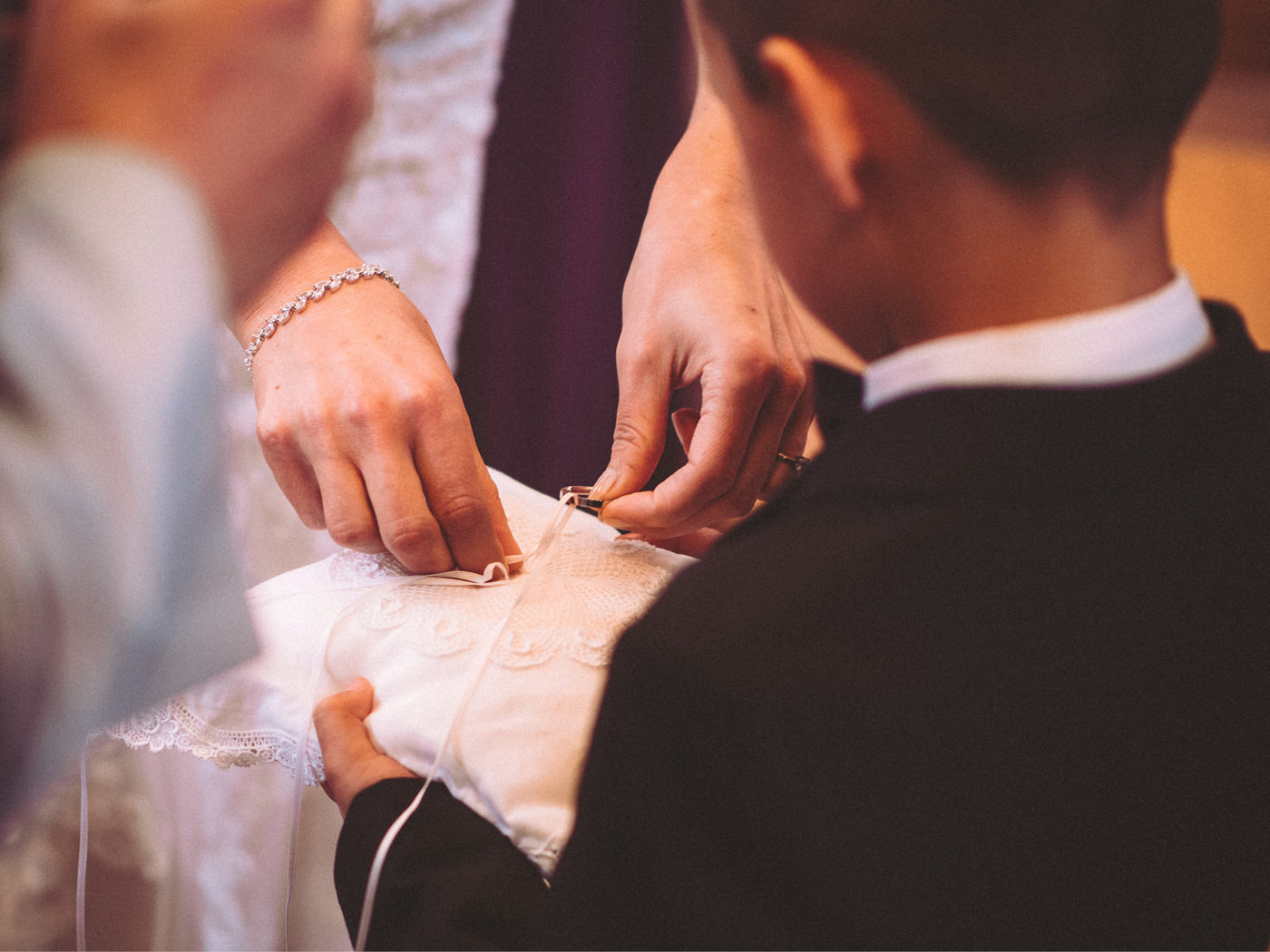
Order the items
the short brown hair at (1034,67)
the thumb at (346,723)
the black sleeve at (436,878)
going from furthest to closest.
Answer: the thumb at (346,723) → the black sleeve at (436,878) → the short brown hair at (1034,67)

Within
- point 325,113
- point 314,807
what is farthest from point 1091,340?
point 314,807

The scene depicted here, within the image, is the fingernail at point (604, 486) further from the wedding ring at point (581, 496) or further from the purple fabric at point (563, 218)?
the purple fabric at point (563, 218)

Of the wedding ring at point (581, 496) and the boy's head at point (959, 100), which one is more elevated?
the boy's head at point (959, 100)

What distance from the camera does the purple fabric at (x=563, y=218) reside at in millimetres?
907

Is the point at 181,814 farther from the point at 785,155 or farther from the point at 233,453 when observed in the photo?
the point at 785,155

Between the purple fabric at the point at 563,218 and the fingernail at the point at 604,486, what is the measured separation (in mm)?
188

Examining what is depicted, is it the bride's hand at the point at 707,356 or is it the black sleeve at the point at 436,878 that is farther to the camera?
the bride's hand at the point at 707,356

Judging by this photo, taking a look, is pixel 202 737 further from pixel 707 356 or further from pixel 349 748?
pixel 707 356

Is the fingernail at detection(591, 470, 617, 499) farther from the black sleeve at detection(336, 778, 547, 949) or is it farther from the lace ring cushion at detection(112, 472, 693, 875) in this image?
the black sleeve at detection(336, 778, 547, 949)

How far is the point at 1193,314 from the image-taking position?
14.5 inches

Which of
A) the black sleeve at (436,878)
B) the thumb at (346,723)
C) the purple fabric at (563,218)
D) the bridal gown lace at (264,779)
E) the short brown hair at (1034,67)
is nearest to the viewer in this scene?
the short brown hair at (1034,67)

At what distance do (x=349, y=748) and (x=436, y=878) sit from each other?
113 mm

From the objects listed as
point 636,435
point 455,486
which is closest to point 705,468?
point 636,435

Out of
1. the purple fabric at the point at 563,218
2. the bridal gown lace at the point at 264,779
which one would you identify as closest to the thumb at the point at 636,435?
the purple fabric at the point at 563,218
